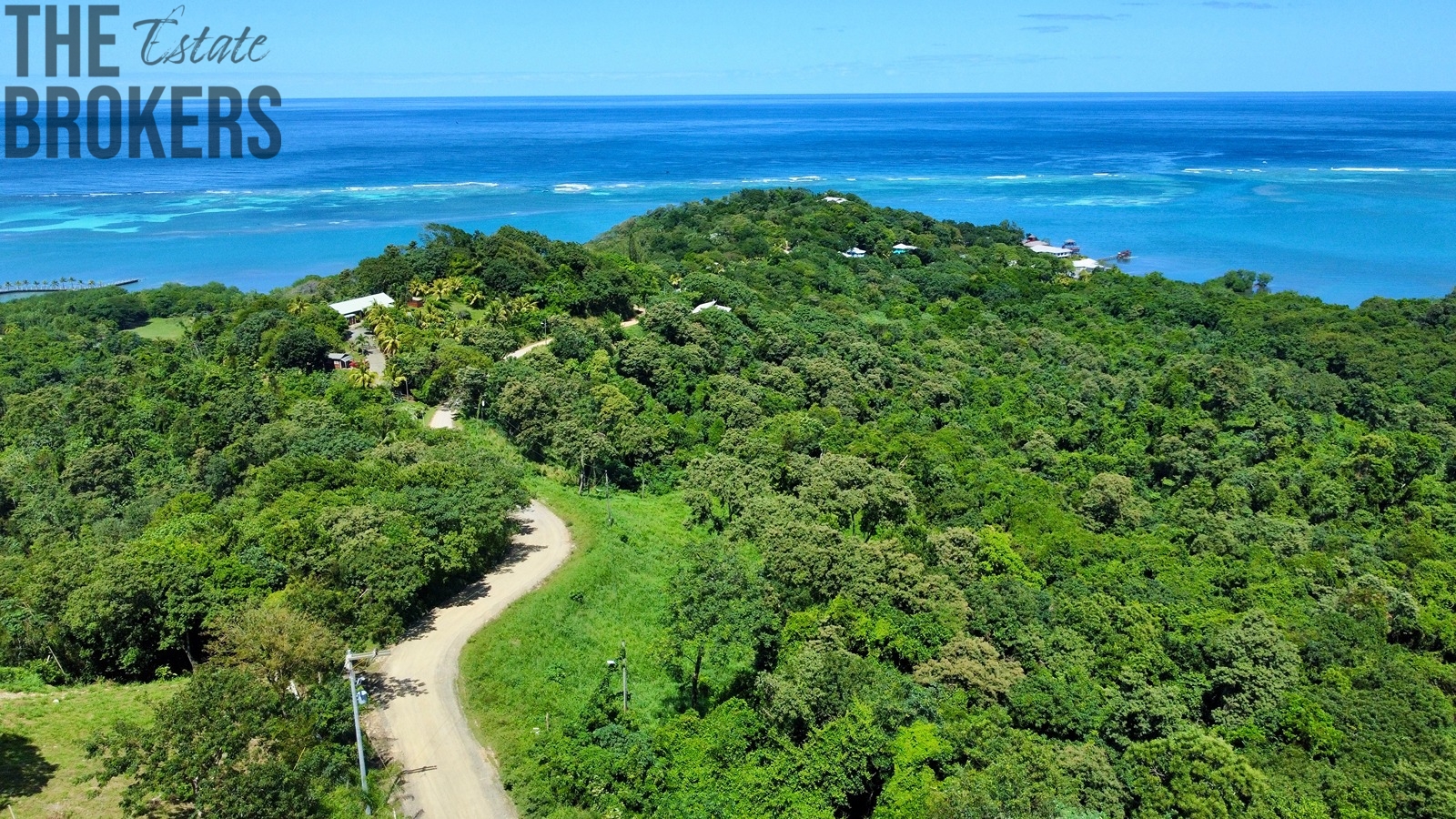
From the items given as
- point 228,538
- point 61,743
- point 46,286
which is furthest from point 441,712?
point 46,286

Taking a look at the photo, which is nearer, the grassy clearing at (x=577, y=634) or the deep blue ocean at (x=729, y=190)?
the grassy clearing at (x=577, y=634)

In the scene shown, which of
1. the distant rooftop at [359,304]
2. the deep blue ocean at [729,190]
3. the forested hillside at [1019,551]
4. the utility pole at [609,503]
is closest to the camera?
the forested hillside at [1019,551]

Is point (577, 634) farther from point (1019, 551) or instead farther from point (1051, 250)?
point (1051, 250)

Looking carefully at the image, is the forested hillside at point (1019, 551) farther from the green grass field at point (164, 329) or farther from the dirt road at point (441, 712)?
the green grass field at point (164, 329)

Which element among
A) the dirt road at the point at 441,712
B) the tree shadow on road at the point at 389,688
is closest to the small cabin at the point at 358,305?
the dirt road at the point at 441,712

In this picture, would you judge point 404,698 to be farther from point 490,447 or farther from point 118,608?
point 490,447

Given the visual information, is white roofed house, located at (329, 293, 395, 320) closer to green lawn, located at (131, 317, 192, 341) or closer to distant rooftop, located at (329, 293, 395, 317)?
distant rooftop, located at (329, 293, 395, 317)

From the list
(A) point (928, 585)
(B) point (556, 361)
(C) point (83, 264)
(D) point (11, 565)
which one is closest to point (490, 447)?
(B) point (556, 361)
